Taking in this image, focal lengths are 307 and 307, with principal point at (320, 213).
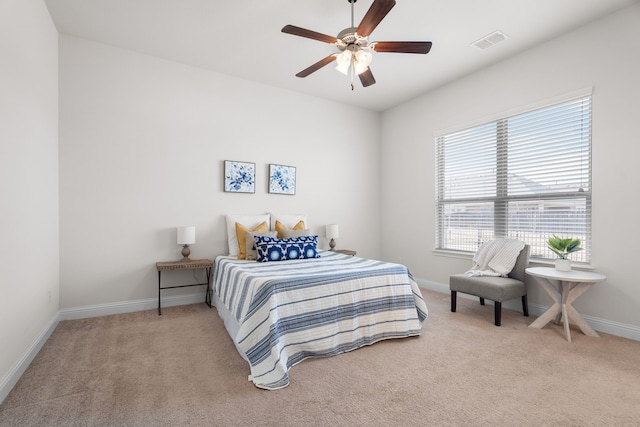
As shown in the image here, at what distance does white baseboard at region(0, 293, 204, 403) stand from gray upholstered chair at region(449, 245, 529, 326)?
320cm

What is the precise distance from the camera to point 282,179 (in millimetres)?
4598

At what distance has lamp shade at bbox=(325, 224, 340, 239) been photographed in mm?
4812

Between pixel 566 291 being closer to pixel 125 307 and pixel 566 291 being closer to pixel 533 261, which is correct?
pixel 533 261

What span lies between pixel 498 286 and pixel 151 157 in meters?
4.16

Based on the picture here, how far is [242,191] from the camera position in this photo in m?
4.29

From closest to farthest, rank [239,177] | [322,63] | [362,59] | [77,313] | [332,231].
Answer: [362,59] < [322,63] < [77,313] < [239,177] < [332,231]

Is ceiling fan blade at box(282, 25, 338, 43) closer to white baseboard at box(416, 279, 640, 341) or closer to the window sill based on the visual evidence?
the window sill

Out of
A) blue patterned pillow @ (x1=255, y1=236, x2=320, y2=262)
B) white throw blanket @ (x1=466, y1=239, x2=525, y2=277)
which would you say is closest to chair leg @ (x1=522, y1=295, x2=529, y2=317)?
white throw blanket @ (x1=466, y1=239, x2=525, y2=277)

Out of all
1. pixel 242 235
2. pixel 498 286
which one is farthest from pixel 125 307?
pixel 498 286

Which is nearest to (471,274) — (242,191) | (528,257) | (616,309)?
(528,257)

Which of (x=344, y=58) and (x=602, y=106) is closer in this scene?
(x=344, y=58)

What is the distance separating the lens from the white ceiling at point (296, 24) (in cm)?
281

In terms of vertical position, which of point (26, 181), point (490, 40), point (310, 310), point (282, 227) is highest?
point (490, 40)

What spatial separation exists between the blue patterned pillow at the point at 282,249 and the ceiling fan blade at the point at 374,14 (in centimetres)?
228
